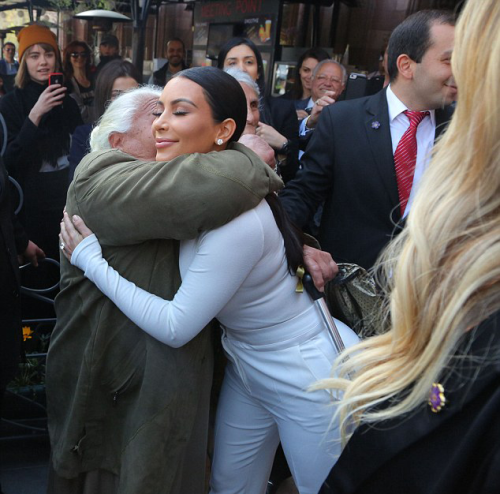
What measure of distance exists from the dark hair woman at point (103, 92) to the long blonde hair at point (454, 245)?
2822mm

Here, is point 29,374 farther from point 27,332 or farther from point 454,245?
point 454,245

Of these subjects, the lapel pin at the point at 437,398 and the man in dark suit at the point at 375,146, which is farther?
the man in dark suit at the point at 375,146

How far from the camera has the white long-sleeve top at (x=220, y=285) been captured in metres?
1.61

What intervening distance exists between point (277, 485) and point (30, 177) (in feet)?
7.61

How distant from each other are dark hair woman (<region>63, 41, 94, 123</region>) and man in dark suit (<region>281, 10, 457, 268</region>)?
1.72m

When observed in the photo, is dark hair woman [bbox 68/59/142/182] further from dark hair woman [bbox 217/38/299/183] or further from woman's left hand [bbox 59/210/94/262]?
woman's left hand [bbox 59/210/94/262]

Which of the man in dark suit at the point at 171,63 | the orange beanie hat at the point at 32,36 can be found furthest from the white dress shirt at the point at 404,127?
the orange beanie hat at the point at 32,36

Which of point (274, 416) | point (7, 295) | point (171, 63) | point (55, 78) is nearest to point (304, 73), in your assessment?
point (171, 63)

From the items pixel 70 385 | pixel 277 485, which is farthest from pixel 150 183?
pixel 277 485

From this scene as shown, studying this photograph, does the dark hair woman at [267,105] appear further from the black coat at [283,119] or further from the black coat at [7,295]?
the black coat at [7,295]

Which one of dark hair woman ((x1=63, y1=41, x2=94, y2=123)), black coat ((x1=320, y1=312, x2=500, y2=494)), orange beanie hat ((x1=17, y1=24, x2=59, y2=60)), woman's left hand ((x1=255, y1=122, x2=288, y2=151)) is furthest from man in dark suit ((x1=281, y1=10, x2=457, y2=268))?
orange beanie hat ((x1=17, y1=24, x2=59, y2=60))

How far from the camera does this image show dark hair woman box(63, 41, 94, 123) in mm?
3674

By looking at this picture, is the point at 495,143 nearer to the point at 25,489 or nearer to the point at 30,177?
the point at 25,489

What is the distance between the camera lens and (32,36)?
355 centimetres
